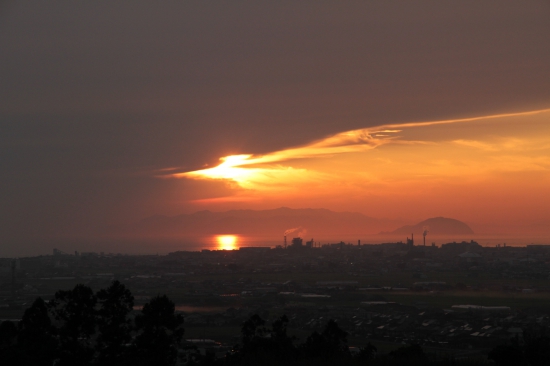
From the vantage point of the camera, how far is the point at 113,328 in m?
13.3

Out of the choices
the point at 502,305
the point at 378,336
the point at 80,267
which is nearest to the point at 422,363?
the point at 378,336

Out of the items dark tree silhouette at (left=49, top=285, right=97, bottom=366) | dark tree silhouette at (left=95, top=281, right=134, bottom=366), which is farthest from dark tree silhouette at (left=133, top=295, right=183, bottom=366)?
dark tree silhouette at (left=49, top=285, right=97, bottom=366)

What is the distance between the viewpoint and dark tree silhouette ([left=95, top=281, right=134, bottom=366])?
13.1m

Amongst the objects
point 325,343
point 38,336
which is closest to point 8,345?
point 38,336

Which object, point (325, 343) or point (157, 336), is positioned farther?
point (325, 343)

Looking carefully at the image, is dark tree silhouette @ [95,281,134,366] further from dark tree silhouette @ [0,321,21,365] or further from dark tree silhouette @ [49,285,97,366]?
dark tree silhouette @ [0,321,21,365]

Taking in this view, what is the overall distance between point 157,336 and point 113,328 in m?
0.97

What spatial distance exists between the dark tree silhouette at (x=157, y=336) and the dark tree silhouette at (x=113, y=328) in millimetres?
319

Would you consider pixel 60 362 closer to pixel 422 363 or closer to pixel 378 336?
pixel 422 363

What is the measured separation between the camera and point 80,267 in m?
61.8

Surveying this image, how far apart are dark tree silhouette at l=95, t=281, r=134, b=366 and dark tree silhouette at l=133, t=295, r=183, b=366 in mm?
319

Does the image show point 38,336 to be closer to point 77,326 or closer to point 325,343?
point 77,326

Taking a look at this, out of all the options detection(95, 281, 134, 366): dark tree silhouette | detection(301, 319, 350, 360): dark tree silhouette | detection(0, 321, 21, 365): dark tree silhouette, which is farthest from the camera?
detection(301, 319, 350, 360): dark tree silhouette

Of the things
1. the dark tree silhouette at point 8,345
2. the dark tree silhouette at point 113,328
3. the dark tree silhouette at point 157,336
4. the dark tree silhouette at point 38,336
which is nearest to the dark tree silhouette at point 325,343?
the dark tree silhouette at point 157,336
